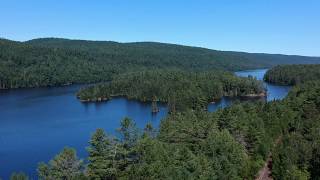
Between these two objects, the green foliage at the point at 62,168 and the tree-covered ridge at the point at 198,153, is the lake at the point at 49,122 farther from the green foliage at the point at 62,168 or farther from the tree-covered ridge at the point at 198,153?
the green foliage at the point at 62,168

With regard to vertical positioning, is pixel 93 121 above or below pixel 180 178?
below

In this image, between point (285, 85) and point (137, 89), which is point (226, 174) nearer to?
point (137, 89)

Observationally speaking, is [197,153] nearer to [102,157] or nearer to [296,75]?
[102,157]

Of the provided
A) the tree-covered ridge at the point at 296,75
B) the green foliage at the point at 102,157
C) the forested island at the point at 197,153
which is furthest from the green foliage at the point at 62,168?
the tree-covered ridge at the point at 296,75

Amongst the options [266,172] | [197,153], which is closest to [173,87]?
[266,172]

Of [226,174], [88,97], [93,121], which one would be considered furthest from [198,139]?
[88,97]

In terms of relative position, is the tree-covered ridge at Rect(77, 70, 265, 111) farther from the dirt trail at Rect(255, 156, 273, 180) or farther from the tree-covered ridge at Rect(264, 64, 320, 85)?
the dirt trail at Rect(255, 156, 273, 180)
